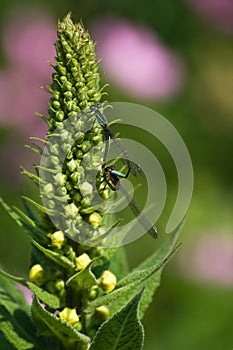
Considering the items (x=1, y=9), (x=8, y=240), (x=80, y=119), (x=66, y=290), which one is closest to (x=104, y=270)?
(x=66, y=290)

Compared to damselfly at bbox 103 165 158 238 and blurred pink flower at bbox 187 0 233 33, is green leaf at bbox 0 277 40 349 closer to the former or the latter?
damselfly at bbox 103 165 158 238

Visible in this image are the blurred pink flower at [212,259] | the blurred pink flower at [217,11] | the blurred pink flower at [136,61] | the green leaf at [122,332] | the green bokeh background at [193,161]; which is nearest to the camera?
the green leaf at [122,332]

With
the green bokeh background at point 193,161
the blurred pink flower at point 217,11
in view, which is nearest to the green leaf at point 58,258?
the green bokeh background at point 193,161

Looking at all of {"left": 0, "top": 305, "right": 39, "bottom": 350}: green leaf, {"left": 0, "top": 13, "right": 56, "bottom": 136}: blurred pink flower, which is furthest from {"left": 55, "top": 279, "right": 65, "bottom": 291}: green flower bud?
{"left": 0, "top": 13, "right": 56, "bottom": 136}: blurred pink flower

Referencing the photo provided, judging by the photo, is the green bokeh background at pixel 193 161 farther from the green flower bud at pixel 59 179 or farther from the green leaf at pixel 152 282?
the green flower bud at pixel 59 179

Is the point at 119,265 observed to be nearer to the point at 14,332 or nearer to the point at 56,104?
the point at 14,332

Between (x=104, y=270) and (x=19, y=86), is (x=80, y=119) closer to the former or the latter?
(x=104, y=270)
